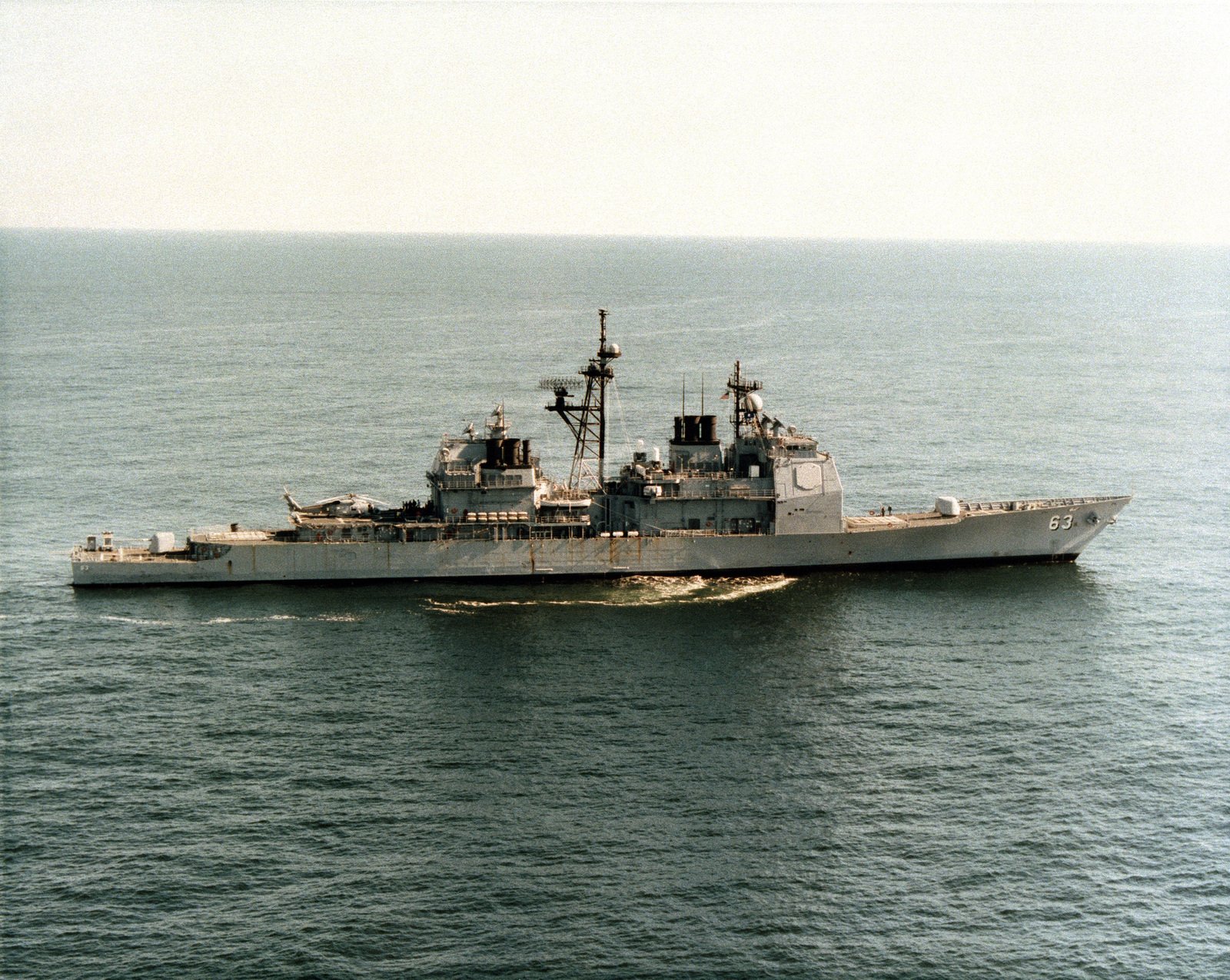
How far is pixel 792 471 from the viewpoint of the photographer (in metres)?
77.4

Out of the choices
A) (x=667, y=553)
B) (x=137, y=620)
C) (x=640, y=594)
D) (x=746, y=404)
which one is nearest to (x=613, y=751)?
(x=640, y=594)

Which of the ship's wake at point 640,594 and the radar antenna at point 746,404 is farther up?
the radar antenna at point 746,404

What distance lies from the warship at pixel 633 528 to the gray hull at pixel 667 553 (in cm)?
8

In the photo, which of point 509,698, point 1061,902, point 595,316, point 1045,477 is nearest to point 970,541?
point 1045,477

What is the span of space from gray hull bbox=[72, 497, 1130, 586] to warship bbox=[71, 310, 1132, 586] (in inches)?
3.2

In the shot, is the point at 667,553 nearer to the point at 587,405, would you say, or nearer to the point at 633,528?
the point at 633,528

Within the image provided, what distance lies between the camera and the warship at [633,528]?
246 ft

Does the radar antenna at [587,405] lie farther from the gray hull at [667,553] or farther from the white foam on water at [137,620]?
the white foam on water at [137,620]

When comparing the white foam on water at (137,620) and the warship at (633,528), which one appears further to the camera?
the warship at (633,528)

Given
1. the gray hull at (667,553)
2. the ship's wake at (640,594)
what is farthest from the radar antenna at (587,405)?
the ship's wake at (640,594)

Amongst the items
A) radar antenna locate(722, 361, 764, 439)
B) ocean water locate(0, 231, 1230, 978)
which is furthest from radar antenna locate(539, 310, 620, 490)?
ocean water locate(0, 231, 1230, 978)

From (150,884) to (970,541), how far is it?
158ft

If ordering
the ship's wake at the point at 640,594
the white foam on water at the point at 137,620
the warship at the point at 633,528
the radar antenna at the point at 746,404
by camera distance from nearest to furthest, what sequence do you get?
1. the white foam on water at the point at 137,620
2. the ship's wake at the point at 640,594
3. the warship at the point at 633,528
4. the radar antenna at the point at 746,404

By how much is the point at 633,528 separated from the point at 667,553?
2.71 metres
